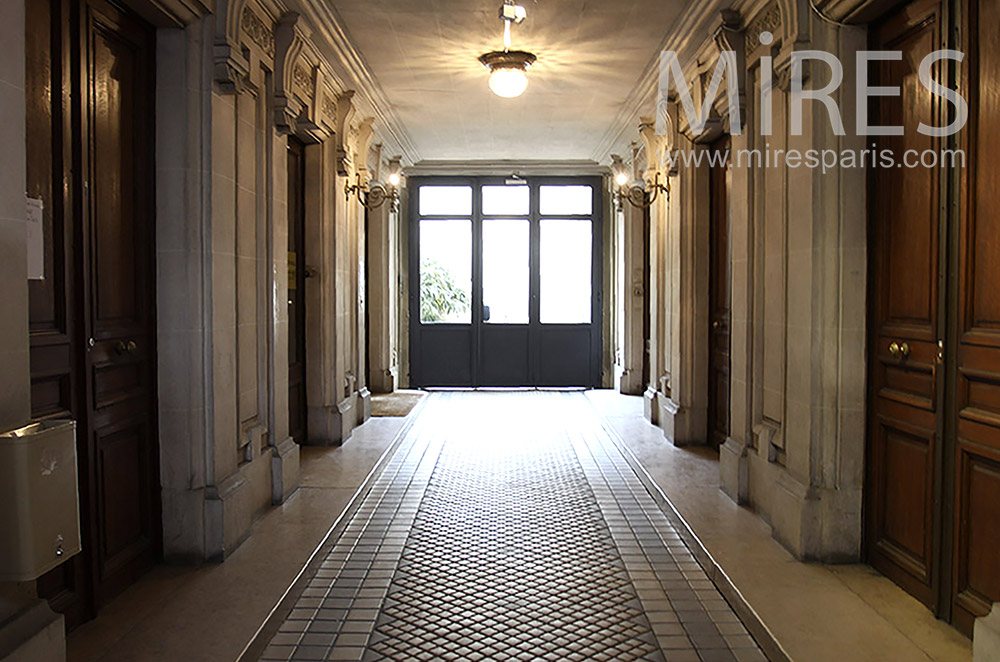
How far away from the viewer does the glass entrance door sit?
37.8 ft

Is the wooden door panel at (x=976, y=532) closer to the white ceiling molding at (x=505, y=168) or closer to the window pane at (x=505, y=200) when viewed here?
the white ceiling molding at (x=505, y=168)

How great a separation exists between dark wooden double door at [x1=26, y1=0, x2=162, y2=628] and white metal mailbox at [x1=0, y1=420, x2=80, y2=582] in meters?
0.63

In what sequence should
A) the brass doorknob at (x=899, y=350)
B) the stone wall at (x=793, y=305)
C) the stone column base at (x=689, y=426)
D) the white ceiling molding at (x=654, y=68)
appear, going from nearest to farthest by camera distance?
the brass doorknob at (x=899, y=350) < the stone wall at (x=793, y=305) < the white ceiling molding at (x=654, y=68) < the stone column base at (x=689, y=426)

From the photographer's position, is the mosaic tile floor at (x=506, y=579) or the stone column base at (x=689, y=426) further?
the stone column base at (x=689, y=426)

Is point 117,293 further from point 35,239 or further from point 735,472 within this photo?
point 735,472

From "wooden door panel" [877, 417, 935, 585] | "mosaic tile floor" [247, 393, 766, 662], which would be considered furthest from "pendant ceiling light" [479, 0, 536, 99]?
"wooden door panel" [877, 417, 935, 585]

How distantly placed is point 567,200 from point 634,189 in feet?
8.02

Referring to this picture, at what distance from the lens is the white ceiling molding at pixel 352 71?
5.15 metres

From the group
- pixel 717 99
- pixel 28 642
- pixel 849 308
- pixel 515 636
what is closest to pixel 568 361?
pixel 717 99

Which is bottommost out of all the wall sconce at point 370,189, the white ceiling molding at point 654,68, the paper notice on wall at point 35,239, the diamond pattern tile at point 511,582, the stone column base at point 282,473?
the diamond pattern tile at point 511,582

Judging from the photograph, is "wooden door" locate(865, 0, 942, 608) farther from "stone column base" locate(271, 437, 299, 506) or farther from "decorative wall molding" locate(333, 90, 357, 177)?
"decorative wall molding" locate(333, 90, 357, 177)

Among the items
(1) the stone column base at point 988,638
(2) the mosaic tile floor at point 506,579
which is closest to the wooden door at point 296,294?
(2) the mosaic tile floor at point 506,579

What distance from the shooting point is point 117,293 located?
3.42 metres

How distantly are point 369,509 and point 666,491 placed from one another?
1.97 m
